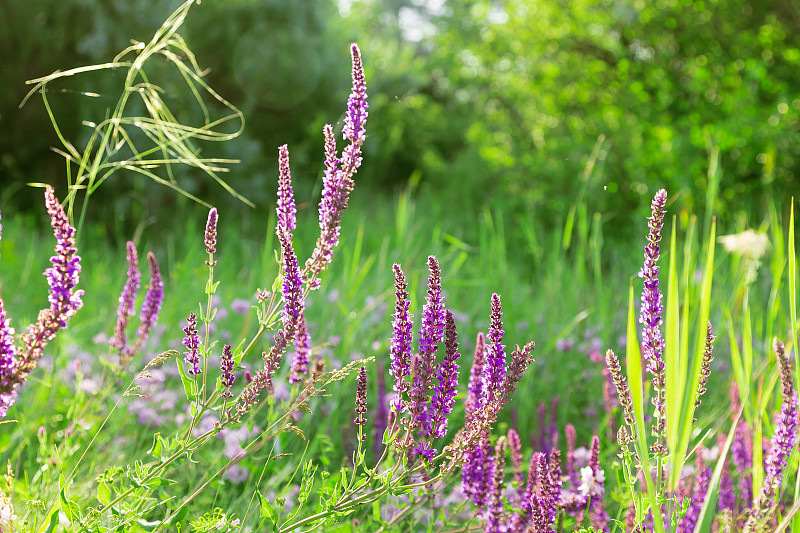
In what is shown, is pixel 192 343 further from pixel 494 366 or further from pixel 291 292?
pixel 494 366

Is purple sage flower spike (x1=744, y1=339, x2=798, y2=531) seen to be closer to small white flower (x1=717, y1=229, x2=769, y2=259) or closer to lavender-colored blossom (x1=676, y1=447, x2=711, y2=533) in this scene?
lavender-colored blossom (x1=676, y1=447, x2=711, y2=533)

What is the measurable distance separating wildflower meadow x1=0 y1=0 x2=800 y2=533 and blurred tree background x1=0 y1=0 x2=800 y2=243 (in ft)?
5.56

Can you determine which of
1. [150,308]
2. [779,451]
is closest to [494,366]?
[779,451]

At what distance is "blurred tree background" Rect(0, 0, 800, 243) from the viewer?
8227 mm

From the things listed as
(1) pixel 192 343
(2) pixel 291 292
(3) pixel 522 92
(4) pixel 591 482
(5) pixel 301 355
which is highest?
(3) pixel 522 92

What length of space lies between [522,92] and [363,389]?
8.10 meters

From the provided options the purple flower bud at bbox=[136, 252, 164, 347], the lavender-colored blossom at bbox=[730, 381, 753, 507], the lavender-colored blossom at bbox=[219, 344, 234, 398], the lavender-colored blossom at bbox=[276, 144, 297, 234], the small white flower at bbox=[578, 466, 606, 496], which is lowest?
the lavender-colored blossom at bbox=[730, 381, 753, 507]

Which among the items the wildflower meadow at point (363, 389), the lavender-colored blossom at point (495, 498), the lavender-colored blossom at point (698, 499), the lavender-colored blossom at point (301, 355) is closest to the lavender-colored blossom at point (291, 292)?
the wildflower meadow at point (363, 389)

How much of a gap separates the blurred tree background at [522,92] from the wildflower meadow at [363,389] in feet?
5.56

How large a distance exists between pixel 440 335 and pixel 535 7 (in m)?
8.20

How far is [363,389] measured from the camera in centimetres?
164

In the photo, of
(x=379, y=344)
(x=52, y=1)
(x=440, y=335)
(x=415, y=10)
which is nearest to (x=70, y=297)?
(x=440, y=335)

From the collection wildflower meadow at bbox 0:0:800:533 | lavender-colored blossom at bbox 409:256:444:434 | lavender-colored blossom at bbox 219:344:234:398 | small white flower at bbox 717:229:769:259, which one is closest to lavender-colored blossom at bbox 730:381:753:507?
wildflower meadow at bbox 0:0:800:533

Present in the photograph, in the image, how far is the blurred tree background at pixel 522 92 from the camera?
823 centimetres
